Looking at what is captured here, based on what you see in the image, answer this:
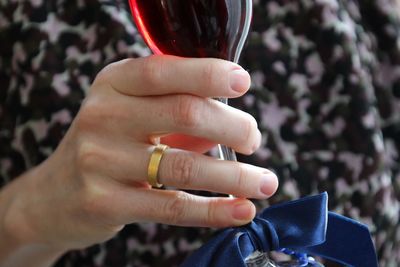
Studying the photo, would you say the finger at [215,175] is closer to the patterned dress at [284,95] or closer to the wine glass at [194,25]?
the wine glass at [194,25]

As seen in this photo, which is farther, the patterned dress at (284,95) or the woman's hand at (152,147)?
the patterned dress at (284,95)

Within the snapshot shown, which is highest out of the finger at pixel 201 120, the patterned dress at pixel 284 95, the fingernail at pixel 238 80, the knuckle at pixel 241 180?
the fingernail at pixel 238 80

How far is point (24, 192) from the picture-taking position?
2.40ft

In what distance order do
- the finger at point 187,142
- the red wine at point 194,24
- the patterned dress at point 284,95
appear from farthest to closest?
1. the patterned dress at point 284,95
2. the finger at point 187,142
3. the red wine at point 194,24

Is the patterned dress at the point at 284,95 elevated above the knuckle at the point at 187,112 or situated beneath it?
situated beneath

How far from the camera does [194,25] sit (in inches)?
19.2

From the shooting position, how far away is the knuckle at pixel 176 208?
0.55 metres

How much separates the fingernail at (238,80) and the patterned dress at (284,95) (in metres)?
0.35

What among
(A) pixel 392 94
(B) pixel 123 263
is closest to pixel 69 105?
(B) pixel 123 263

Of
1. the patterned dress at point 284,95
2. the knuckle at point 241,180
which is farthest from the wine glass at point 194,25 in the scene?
the patterned dress at point 284,95

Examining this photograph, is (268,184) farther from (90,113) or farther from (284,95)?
(284,95)

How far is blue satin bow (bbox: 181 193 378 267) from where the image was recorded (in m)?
0.53

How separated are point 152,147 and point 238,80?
4.4 inches

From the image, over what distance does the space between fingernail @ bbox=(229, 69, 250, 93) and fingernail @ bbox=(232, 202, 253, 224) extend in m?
0.11
